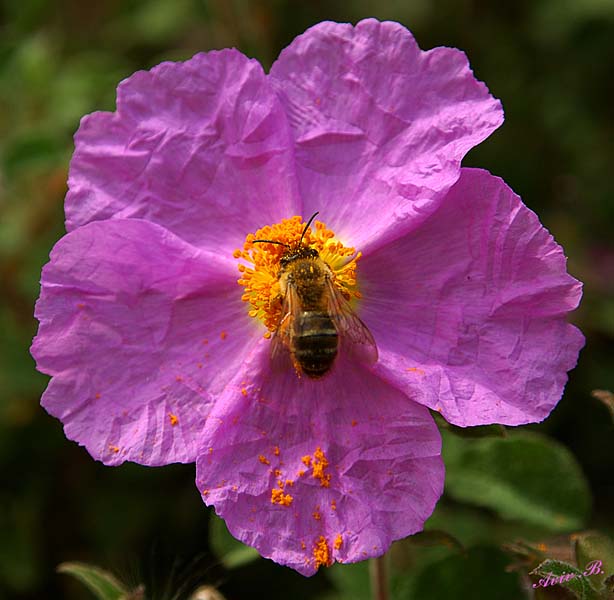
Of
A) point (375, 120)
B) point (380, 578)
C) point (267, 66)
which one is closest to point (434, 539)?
point (380, 578)

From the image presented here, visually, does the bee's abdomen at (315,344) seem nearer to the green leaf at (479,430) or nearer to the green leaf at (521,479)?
the green leaf at (479,430)

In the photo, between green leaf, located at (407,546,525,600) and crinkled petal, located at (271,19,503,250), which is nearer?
crinkled petal, located at (271,19,503,250)

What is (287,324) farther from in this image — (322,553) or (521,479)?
(521,479)

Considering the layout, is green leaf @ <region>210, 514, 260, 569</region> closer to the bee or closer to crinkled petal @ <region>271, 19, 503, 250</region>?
the bee

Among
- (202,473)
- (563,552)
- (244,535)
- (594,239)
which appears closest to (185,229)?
(202,473)

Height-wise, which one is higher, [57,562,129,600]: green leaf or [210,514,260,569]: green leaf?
[57,562,129,600]: green leaf

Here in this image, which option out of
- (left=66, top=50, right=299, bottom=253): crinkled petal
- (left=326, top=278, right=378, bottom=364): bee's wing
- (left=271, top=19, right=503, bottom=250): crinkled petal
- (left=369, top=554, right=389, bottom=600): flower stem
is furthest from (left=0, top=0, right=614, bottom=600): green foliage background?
(left=66, top=50, right=299, bottom=253): crinkled petal

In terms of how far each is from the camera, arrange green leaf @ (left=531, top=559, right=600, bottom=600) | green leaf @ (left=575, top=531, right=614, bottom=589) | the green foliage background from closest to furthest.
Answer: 1. green leaf @ (left=531, top=559, right=600, bottom=600)
2. green leaf @ (left=575, top=531, right=614, bottom=589)
3. the green foliage background

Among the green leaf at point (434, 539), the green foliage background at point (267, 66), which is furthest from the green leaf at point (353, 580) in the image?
the green leaf at point (434, 539)
